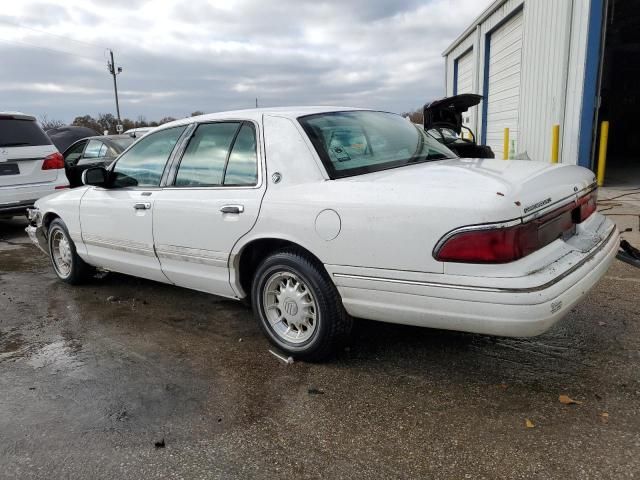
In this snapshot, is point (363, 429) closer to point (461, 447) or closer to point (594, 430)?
point (461, 447)

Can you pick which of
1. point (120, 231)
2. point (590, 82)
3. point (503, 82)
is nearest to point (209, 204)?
point (120, 231)

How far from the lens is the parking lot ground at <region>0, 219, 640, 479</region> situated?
7.76ft

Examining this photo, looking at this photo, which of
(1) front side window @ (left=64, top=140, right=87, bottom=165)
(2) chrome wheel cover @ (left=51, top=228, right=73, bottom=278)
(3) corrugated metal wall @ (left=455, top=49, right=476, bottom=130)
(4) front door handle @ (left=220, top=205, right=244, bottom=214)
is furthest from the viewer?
(3) corrugated metal wall @ (left=455, top=49, right=476, bottom=130)

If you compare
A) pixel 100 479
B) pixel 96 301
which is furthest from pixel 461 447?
pixel 96 301

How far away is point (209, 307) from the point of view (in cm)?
455

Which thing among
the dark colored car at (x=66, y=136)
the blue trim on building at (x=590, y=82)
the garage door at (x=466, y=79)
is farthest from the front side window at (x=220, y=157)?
the garage door at (x=466, y=79)

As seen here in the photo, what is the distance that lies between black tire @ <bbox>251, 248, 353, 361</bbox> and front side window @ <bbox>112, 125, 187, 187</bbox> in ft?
4.40

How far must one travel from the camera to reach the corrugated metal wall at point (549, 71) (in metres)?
9.17

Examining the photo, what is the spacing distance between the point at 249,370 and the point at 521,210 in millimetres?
1864

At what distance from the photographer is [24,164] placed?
7.90m

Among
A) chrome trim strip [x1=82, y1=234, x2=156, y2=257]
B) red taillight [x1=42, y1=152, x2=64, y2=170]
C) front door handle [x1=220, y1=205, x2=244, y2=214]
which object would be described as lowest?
chrome trim strip [x1=82, y1=234, x2=156, y2=257]

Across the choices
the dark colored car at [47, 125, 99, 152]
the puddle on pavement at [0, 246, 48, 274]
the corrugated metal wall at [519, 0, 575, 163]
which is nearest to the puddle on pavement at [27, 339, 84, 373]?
the puddle on pavement at [0, 246, 48, 274]

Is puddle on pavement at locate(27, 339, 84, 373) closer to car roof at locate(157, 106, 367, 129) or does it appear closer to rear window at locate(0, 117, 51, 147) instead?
car roof at locate(157, 106, 367, 129)

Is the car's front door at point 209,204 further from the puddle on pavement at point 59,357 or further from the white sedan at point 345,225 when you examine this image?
the puddle on pavement at point 59,357
